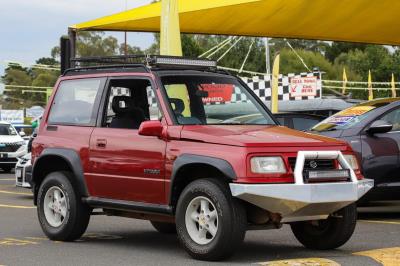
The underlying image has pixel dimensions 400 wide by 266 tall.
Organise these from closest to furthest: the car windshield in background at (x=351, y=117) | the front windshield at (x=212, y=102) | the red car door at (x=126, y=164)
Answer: the red car door at (x=126, y=164), the front windshield at (x=212, y=102), the car windshield in background at (x=351, y=117)

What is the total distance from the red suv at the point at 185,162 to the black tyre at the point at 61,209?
0.01 meters

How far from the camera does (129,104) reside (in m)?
8.46

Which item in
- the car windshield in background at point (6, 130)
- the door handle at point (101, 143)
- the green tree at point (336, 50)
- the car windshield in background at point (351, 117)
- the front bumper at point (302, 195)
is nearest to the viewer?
the front bumper at point (302, 195)

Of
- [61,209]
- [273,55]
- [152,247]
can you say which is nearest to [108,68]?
[61,209]

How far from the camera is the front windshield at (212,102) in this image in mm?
7781

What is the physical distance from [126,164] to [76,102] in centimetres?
133

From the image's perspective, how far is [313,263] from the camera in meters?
6.81

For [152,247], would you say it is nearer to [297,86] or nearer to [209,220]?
[209,220]

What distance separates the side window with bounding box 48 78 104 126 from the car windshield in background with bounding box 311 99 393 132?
3.59 metres

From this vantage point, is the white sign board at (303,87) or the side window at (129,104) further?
the white sign board at (303,87)

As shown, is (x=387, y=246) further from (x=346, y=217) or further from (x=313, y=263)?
(x=313, y=263)

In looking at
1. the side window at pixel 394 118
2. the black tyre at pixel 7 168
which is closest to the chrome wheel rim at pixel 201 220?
the side window at pixel 394 118

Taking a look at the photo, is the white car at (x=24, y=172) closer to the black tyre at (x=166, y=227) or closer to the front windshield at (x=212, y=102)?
the black tyre at (x=166, y=227)

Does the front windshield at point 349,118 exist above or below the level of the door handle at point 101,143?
above
